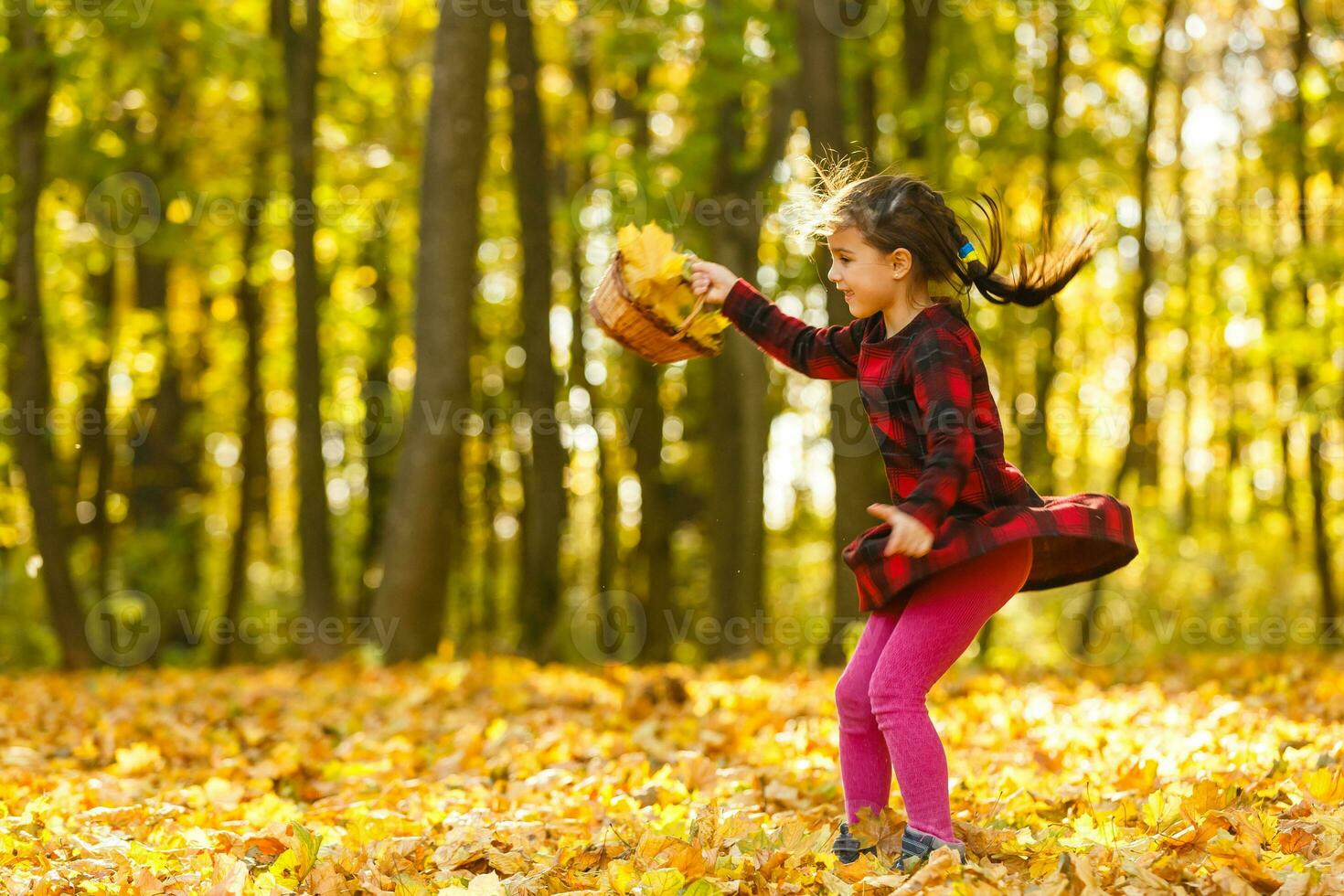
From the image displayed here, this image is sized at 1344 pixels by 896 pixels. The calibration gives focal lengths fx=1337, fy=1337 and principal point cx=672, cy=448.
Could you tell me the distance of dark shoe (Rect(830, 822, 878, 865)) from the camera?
366 cm

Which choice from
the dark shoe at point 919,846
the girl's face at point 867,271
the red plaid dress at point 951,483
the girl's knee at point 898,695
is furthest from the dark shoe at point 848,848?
the girl's face at point 867,271

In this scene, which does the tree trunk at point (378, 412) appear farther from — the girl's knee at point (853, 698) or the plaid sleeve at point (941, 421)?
the plaid sleeve at point (941, 421)

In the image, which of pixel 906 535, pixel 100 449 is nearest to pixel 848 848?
pixel 906 535

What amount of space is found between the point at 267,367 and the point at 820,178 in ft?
56.0

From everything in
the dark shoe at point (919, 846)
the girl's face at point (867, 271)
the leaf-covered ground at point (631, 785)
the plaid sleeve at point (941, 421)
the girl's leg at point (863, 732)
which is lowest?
the leaf-covered ground at point (631, 785)

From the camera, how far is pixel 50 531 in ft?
36.6

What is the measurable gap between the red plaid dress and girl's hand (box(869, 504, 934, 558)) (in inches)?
1.1

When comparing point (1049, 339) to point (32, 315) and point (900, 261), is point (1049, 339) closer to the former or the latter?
point (32, 315)

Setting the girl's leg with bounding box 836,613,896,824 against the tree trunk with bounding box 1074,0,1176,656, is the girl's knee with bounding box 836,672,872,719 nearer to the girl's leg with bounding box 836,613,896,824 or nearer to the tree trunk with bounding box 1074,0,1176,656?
the girl's leg with bounding box 836,613,896,824

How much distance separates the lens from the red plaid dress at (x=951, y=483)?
11.0ft

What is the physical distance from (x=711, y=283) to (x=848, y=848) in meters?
1.74

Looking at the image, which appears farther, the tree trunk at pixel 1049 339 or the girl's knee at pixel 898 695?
the tree trunk at pixel 1049 339

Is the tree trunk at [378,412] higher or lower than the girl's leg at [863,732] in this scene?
higher

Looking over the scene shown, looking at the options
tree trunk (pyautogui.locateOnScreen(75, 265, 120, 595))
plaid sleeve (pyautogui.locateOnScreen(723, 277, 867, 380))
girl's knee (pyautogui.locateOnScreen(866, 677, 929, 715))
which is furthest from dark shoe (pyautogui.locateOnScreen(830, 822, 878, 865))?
tree trunk (pyautogui.locateOnScreen(75, 265, 120, 595))
